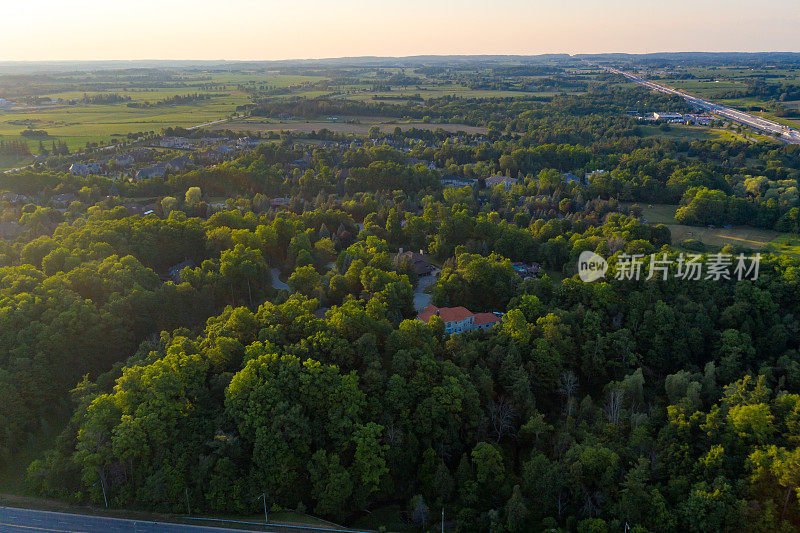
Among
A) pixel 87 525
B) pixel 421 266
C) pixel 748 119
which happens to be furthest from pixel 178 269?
pixel 748 119

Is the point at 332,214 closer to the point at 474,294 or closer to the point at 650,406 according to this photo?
the point at 474,294

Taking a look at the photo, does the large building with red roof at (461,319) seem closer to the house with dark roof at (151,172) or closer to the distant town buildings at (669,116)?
the house with dark roof at (151,172)

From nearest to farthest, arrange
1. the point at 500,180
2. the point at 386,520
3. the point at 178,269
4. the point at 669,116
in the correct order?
the point at 386,520
the point at 178,269
the point at 500,180
the point at 669,116

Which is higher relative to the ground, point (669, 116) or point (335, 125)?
point (335, 125)

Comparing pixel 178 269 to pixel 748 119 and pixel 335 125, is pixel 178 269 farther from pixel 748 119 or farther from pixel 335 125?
pixel 748 119

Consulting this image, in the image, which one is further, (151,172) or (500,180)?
(500,180)

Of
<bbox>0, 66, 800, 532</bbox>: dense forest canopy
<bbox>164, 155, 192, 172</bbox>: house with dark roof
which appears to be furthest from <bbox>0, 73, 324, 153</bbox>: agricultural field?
<bbox>0, 66, 800, 532</bbox>: dense forest canopy

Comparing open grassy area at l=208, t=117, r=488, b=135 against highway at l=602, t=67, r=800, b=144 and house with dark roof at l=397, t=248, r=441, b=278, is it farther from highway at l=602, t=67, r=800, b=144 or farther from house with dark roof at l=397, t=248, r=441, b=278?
house with dark roof at l=397, t=248, r=441, b=278

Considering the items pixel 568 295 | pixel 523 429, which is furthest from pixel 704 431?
pixel 568 295
